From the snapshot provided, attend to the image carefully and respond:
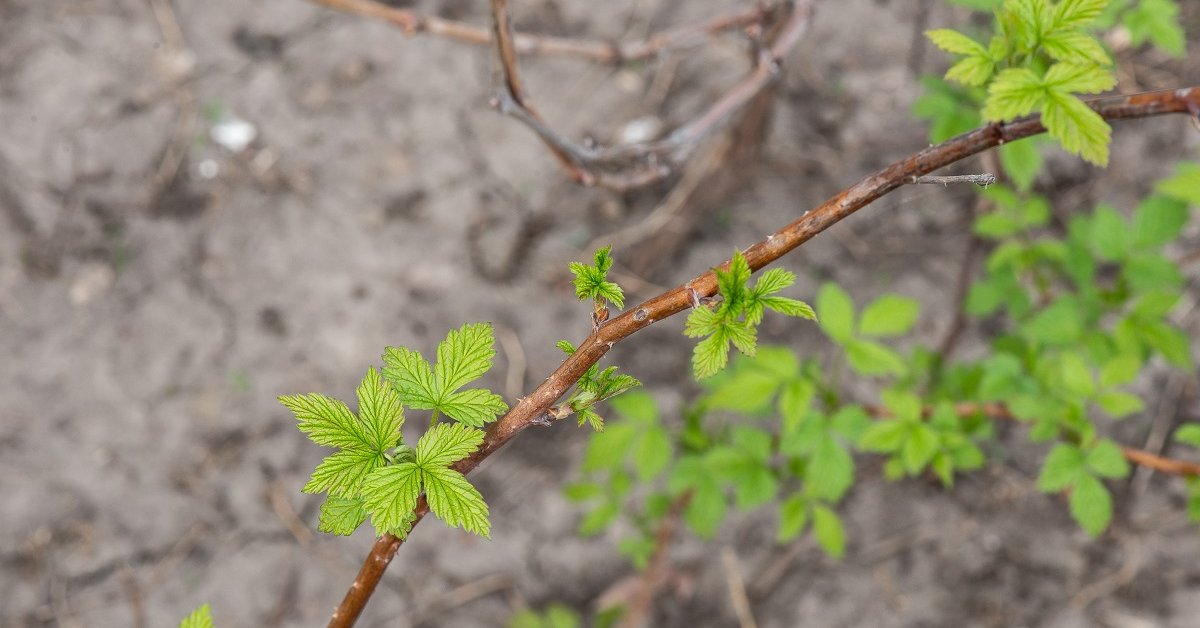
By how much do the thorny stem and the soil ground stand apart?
176 centimetres

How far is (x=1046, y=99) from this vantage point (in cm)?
131

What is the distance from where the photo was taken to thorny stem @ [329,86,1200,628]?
1.11 meters

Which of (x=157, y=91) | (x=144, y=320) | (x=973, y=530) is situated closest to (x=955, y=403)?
(x=973, y=530)

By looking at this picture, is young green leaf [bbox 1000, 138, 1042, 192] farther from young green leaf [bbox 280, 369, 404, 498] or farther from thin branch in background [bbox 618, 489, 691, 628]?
young green leaf [bbox 280, 369, 404, 498]

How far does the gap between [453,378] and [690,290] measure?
0.37 m

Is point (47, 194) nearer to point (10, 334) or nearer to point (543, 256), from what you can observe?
point (10, 334)

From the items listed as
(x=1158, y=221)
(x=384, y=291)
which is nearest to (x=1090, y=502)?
(x=1158, y=221)

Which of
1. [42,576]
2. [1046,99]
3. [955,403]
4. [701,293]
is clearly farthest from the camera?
[42,576]

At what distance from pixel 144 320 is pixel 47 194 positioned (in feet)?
1.95

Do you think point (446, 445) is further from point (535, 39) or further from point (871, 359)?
point (535, 39)

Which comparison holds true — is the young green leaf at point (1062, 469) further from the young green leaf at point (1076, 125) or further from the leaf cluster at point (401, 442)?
the leaf cluster at point (401, 442)

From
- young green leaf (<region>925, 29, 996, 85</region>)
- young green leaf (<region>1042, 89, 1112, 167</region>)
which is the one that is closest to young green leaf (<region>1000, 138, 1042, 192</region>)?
young green leaf (<region>925, 29, 996, 85</region>)

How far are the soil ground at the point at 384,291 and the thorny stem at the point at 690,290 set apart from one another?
1.76 meters

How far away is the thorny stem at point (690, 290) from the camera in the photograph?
111cm
